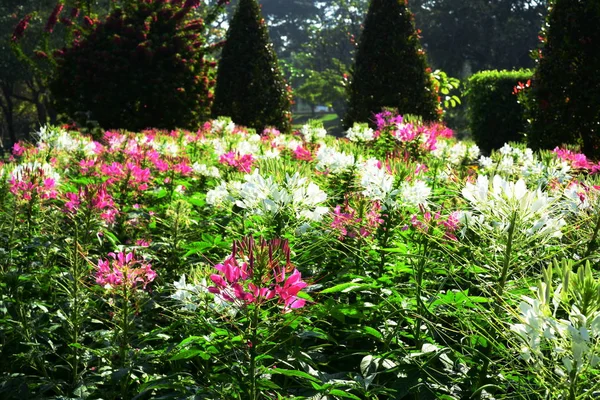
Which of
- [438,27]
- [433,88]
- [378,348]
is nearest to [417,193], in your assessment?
[378,348]

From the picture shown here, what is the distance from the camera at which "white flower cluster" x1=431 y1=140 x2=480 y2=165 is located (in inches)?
210

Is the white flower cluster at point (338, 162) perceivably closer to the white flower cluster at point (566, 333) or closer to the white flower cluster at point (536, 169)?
the white flower cluster at point (536, 169)

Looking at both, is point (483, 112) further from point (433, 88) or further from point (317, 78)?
point (317, 78)

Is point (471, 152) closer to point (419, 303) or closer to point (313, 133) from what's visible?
point (313, 133)

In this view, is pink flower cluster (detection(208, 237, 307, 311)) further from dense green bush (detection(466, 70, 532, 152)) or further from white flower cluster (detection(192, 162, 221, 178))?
dense green bush (detection(466, 70, 532, 152))

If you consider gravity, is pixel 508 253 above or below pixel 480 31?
below

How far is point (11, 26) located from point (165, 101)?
64.9 ft

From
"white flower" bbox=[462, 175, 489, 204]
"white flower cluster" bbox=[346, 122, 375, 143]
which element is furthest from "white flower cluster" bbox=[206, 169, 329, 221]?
"white flower cluster" bbox=[346, 122, 375, 143]

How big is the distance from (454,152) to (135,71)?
27.2ft

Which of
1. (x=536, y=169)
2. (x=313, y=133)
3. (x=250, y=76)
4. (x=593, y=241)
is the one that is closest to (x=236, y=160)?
(x=536, y=169)

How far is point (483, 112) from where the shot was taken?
17.0 metres

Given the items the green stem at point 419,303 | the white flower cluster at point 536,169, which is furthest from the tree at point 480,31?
the green stem at point 419,303

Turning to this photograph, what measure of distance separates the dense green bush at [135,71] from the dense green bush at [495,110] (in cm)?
822

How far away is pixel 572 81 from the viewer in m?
7.11
